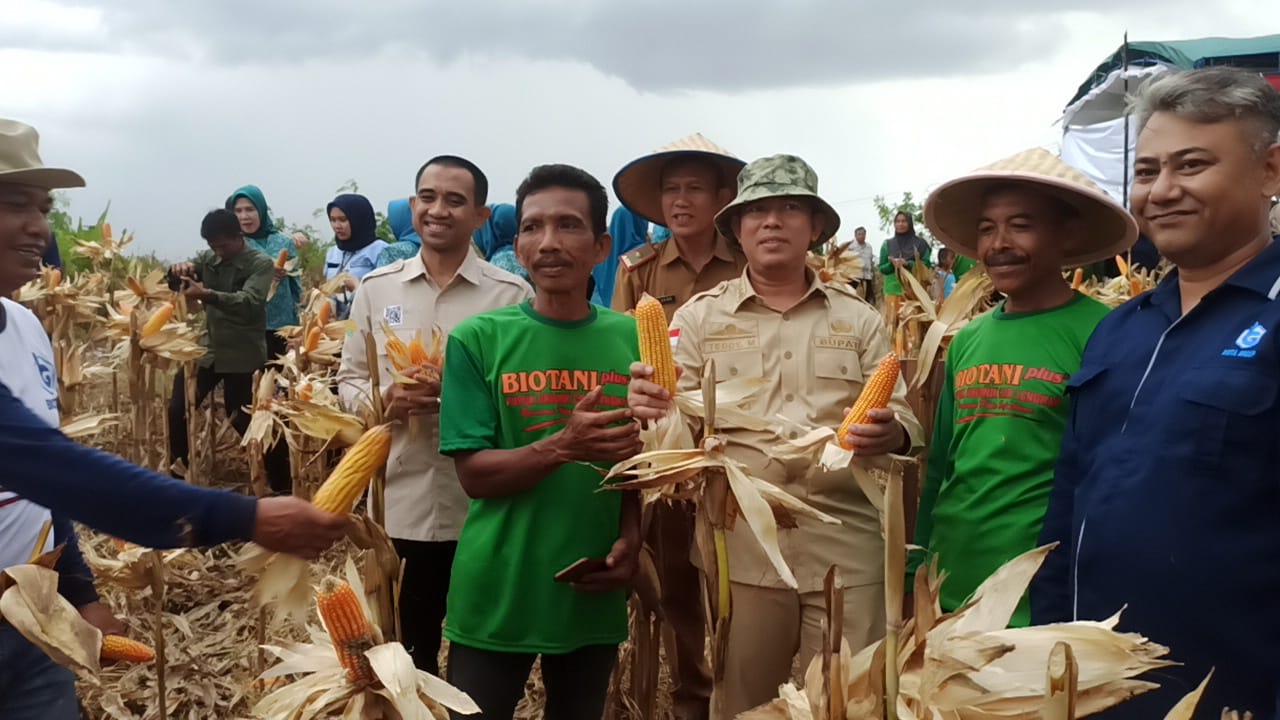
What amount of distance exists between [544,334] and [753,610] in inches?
38.4

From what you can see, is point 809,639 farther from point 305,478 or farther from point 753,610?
point 305,478

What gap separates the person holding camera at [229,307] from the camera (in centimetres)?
671

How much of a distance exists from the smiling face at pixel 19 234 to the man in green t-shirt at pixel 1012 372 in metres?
2.15

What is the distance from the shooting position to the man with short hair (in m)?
1.70

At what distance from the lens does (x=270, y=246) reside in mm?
7887

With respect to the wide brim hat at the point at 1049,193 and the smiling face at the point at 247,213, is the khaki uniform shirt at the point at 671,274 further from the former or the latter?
the smiling face at the point at 247,213

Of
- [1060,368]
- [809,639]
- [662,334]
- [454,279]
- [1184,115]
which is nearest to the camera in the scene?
[1184,115]

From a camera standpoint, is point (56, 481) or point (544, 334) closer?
→ point (56, 481)

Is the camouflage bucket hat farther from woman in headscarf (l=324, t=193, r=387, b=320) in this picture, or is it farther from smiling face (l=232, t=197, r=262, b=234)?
smiling face (l=232, t=197, r=262, b=234)

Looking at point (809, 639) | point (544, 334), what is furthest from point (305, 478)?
point (809, 639)

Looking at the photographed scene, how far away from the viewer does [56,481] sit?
5.58ft

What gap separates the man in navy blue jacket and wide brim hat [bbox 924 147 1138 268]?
42 centimetres

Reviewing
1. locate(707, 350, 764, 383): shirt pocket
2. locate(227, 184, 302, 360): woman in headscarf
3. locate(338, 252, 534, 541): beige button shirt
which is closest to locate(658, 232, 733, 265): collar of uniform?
locate(338, 252, 534, 541): beige button shirt

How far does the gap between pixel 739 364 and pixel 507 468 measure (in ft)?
2.68
